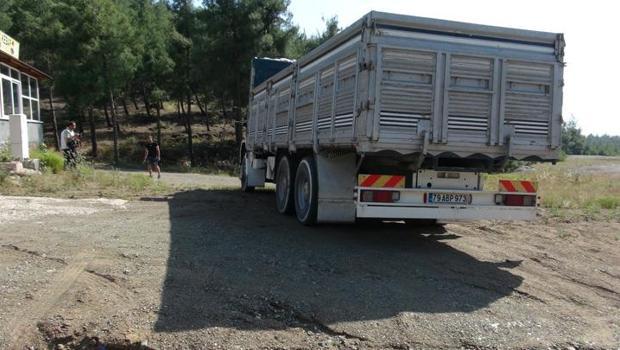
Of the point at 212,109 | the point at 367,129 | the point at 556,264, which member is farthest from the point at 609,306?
the point at 212,109

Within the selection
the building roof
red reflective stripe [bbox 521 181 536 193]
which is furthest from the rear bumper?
the building roof

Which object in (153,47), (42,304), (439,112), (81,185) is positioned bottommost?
(42,304)

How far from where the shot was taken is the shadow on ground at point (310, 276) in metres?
4.67

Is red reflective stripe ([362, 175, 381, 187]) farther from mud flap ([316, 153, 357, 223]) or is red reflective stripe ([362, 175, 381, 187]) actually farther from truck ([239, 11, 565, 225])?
mud flap ([316, 153, 357, 223])

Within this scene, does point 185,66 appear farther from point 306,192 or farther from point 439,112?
point 439,112

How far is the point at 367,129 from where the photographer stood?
248 inches

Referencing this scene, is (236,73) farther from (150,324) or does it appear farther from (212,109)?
(150,324)

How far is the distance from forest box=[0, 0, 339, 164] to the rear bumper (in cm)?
2573

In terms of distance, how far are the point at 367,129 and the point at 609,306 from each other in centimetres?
309

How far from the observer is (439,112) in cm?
650

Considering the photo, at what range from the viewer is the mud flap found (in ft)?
26.2

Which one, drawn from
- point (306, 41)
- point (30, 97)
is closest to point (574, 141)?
point (306, 41)

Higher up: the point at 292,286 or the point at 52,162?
the point at 52,162

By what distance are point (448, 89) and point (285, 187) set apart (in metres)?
4.21
